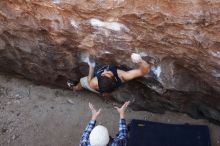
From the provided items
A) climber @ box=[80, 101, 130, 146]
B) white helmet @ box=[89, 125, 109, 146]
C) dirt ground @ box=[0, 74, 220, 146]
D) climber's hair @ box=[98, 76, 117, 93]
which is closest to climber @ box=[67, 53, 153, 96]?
climber's hair @ box=[98, 76, 117, 93]

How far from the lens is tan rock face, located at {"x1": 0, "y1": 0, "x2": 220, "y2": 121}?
3277 millimetres

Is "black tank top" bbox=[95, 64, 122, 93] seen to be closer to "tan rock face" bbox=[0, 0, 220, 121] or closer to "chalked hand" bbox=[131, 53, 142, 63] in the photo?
"tan rock face" bbox=[0, 0, 220, 121]

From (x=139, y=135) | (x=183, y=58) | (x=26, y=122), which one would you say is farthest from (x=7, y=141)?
(x=183, y=58)

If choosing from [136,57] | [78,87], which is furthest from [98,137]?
[78,87]

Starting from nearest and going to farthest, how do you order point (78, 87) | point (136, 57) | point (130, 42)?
point (136, 57) → point (130, 42) → point (78, 87)

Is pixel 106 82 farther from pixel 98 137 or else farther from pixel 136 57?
pixel 98 137

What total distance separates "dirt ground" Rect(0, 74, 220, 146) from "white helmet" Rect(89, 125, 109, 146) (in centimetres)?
86

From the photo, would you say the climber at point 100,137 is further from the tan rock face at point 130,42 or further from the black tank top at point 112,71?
the tan rock face at point 130,42

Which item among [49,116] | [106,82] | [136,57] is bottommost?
[49,116]

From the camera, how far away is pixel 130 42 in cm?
362

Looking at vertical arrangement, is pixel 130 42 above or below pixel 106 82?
above

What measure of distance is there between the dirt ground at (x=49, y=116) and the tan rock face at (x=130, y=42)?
0.50 ft

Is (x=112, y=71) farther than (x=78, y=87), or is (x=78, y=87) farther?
(x=78, y=87)

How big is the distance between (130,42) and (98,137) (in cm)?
88
